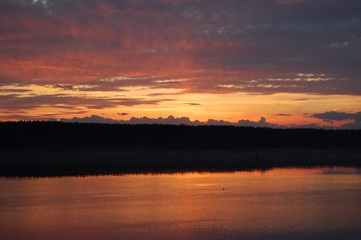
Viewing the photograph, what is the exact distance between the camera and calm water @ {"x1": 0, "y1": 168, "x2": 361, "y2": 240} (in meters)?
14.1

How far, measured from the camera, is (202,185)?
84.7ft

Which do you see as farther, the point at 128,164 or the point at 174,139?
the point at 174,139

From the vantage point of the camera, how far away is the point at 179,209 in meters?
17.9

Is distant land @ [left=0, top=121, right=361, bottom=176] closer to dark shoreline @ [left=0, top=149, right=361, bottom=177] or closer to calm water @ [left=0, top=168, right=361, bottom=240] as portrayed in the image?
dark shoreline @ [left=0, top=149, right=361, bottom=177]

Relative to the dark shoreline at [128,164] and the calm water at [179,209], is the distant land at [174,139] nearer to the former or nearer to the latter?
the dark shoreline at [128,164]

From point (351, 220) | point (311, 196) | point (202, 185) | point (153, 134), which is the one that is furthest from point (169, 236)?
point (153, 134)

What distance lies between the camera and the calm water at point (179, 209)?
1410 centimetres


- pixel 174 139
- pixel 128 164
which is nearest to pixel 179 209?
pixel 128 164

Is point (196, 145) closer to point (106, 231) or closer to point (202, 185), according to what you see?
point (202, 185)

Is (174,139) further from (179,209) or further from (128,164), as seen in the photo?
(179,209)

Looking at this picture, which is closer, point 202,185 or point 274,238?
point 274,238

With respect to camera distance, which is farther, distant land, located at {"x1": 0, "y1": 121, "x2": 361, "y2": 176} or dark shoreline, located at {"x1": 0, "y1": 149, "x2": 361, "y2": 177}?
distant land, located at {"x1": 0, "y1": 121, "x2": 361, "y2": 176}

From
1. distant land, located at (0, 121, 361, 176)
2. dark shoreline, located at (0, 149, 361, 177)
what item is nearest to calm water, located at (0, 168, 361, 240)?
dark shoreline, located at (0, 149, 361, 177)

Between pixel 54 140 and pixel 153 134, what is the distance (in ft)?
67.7
